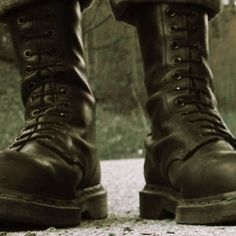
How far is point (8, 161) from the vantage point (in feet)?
2.59

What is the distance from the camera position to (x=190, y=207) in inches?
30.8

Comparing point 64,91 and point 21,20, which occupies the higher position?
point 21,20

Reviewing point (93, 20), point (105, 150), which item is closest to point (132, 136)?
point (105, 150)

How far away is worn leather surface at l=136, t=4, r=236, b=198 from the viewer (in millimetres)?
829

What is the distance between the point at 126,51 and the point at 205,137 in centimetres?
205

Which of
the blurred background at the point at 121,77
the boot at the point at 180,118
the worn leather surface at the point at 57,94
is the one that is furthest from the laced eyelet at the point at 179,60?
the blurred background at the point at 121,77

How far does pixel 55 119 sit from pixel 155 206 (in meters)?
0.21

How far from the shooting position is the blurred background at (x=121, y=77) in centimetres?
209

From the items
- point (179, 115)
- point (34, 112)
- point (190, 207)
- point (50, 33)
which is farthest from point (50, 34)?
point (190, 207)

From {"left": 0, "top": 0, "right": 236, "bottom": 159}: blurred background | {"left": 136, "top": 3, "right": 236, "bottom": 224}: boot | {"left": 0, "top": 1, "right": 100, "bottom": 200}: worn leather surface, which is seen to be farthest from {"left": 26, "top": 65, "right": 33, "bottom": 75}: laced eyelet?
{"left": 0, "top": 0, "right": 236, "bottom": 159}: blurred background

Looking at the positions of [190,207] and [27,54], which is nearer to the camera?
[190,207]

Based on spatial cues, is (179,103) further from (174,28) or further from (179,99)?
(174,28)

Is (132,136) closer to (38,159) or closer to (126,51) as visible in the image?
(126,51)

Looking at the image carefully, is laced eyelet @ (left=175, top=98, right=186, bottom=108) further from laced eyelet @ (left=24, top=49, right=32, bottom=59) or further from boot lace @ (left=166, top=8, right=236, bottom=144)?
laced eyelet @ (left=24, top=49, right=32, bottom=59)
